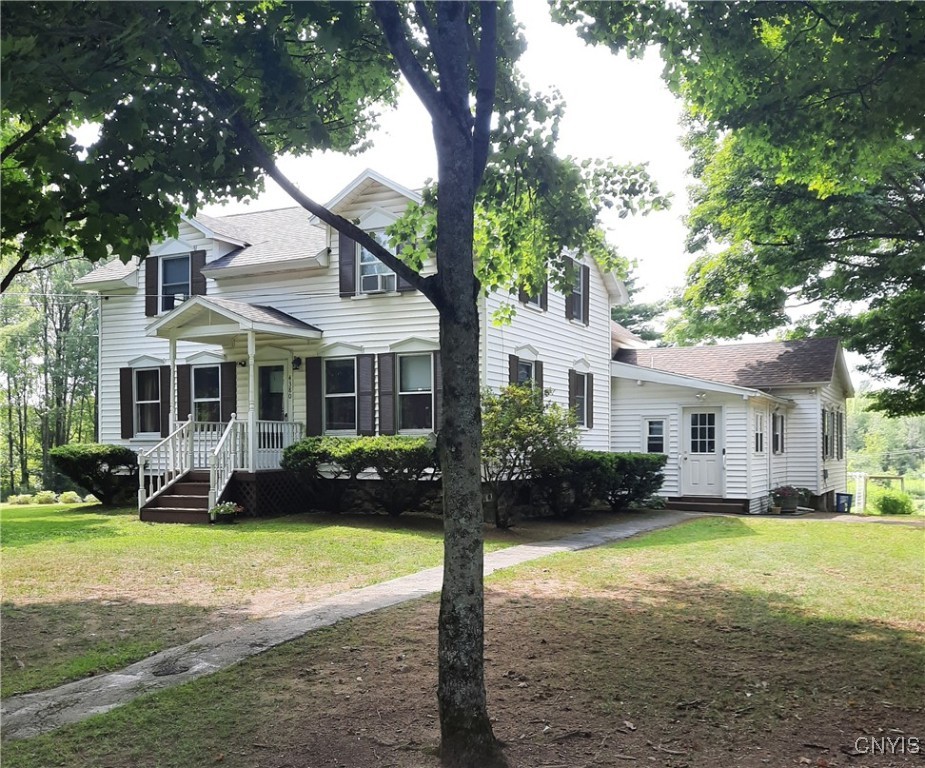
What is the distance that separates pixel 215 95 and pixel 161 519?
11.9m

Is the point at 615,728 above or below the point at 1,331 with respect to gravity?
below

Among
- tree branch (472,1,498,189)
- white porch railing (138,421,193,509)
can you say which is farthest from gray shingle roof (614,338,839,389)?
tree branch (472,1,498,189)

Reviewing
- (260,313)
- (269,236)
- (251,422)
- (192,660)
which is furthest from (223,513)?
(192,660)

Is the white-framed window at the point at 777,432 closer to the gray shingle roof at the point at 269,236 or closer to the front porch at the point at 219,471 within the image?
the front porch at the point at 219,471

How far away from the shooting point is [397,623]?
7.06 m

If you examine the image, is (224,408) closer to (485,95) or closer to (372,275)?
(372,275)

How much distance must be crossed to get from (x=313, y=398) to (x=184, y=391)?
375cm

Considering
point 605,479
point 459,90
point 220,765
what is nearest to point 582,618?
point 220,765

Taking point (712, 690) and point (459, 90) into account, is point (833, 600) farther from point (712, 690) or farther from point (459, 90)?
point (459, 90)

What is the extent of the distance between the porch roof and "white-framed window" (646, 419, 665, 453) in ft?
32.9

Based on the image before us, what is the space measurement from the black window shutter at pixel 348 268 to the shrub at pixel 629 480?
21.7 feet

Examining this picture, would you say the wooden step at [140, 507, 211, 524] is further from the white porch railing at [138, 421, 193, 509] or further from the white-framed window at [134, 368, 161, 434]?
the white-framed window at [134, 368, 161, 434]

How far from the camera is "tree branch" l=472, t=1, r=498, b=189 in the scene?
191 inches

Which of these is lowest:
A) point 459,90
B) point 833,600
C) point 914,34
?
point 833,600
